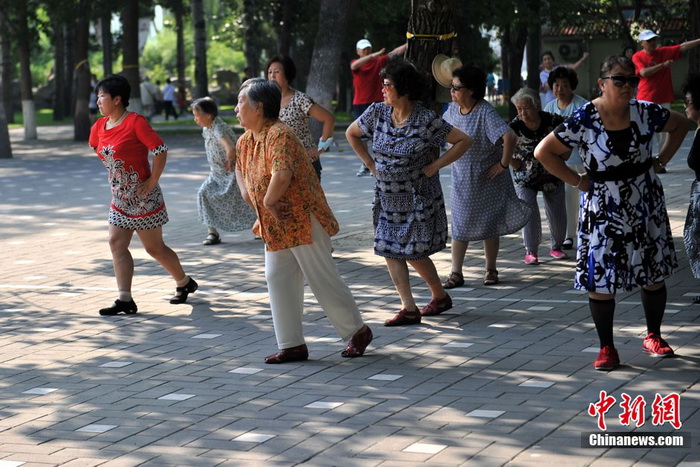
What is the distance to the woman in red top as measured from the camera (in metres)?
9.31

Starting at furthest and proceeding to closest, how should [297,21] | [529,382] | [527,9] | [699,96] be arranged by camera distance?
[297,21] → [527,9] → [699,96] → [529,382]

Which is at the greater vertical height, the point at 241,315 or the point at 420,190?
the point at 420,190

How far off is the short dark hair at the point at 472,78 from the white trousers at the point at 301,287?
2443mm

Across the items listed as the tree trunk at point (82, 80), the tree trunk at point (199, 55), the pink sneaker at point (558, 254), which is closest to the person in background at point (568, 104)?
the pink sneaker at point (558, 254)

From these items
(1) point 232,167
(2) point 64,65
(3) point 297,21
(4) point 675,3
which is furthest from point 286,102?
(2) point 64,65

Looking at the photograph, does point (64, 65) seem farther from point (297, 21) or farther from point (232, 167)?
point (232, 167)

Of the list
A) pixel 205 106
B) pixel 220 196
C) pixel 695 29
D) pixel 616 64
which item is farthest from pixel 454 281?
pixel 695 29

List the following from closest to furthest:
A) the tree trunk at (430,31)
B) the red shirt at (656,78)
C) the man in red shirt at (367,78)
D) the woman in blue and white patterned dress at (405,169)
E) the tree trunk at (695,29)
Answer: the woman in blue and white patterned dress at (405,169) → the tree trunk at (430,31) → the tree trunk at (695,29) → the red shirt at (656,78) → the man in red shirt at (367,78)

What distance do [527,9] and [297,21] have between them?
30.0ft

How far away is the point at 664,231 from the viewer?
704cm

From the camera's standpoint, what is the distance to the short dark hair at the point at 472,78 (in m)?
→ 9.39

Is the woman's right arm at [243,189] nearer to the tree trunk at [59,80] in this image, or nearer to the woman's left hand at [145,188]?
the woman's left hand at [145,188]

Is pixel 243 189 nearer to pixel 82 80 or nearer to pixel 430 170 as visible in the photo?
pixel 430 170

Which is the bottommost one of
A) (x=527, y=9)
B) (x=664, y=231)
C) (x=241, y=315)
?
(x=241, y=315)
